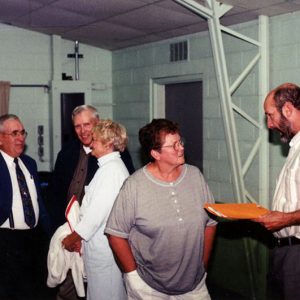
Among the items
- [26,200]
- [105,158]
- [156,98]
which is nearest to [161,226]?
[105,158]

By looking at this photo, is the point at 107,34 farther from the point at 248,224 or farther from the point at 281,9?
the point at 248,224

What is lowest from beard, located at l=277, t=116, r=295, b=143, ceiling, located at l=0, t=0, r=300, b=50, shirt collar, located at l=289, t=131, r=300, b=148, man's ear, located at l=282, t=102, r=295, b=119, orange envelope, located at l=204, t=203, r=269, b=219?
orange envelope, located at l=204, t=203, r=269, b=219

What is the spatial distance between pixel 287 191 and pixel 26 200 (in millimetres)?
1753

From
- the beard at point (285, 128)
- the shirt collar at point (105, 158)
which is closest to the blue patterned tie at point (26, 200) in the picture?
the shirt collar at point (105, 158)

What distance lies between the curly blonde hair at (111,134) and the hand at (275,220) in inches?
35.5

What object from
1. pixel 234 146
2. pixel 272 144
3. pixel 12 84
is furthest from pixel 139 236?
pixel 12 84

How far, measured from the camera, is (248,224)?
4.59 m

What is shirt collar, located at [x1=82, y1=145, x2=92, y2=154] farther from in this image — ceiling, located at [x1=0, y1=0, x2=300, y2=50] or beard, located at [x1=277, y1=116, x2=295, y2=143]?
ceiling, located at [x1=0, y1=0, x2=300, y2=50]

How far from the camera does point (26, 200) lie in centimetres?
320

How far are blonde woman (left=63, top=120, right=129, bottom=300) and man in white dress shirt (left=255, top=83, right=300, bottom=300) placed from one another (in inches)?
32.3

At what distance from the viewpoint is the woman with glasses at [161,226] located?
2.25 m

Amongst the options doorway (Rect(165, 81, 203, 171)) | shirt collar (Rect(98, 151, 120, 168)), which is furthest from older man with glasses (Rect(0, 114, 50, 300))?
doorway (Rect(165, 81, 203, 171))

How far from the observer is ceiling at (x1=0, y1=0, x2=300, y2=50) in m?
4.23

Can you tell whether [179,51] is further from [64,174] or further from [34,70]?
[64,174]
